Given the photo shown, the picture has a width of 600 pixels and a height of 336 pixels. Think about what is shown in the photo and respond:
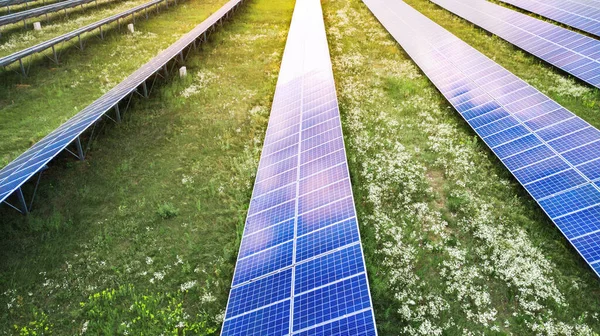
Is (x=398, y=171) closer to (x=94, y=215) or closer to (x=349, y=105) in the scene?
(x=349, y=105)

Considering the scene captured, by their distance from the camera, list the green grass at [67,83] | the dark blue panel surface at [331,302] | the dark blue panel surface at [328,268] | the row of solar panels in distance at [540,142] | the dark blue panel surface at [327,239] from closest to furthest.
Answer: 1. the dark blue panel surface at [331,302]
2. the dark blue panel surface at [328,268]
3. the dark blue panel surface at [327,239]
4. the row of solar panels in distance at [540,142]
5. the green grass at [67,83]

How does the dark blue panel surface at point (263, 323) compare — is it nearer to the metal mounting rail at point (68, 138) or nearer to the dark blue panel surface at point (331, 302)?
the dark blue panel surface at point (331, 302)

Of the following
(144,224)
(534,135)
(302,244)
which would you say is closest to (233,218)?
(144,224)

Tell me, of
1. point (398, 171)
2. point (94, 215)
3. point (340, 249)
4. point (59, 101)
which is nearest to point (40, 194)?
point (94, 215)

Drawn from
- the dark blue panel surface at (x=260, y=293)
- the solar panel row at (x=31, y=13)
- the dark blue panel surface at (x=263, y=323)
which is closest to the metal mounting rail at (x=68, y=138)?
the dark blue panel surface at (x=260, y=293)

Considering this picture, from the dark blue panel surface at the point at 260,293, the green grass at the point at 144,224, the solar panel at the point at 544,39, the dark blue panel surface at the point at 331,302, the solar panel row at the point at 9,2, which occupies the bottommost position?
the green grass at the point at 144,224

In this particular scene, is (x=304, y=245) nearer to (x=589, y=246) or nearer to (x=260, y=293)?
(x=260, y=293)
